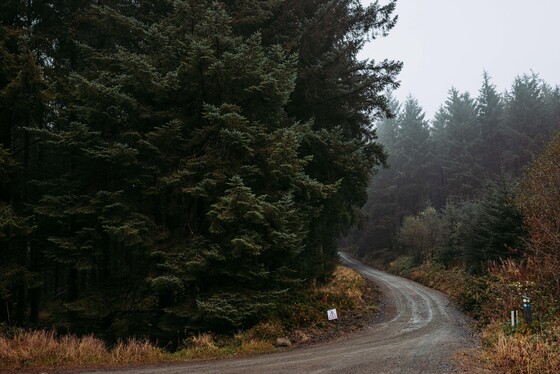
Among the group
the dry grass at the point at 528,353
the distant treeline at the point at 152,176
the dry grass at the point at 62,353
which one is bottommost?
the dry grass at the point at 528,353

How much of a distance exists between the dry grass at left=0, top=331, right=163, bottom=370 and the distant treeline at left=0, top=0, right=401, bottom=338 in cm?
167

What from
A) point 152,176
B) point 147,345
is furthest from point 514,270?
point 152,176

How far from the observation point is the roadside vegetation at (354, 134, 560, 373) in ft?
25.5

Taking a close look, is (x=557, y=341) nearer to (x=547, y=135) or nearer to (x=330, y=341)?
(x=330, y=341)

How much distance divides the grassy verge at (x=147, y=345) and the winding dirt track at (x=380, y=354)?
80cm

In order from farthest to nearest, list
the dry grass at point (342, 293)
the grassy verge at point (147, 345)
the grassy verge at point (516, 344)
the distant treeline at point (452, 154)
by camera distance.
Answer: the distant treeline at point (452, 154) < the dry grass at point (342, 293) < the grassy verge at point (147, 345) < the grassy verge at point (516, 344)

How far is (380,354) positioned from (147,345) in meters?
5.87

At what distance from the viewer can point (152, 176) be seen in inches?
489

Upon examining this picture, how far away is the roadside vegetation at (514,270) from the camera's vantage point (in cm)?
777

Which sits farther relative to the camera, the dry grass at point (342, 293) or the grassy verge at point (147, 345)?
the dry grass at point (342, 293)

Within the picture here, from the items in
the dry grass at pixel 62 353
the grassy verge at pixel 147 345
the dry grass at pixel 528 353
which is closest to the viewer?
the dry grass at pixel 528 353

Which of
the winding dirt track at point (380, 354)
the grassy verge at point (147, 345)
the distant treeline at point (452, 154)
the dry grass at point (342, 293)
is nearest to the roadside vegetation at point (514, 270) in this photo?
the winding dirt track at point (380, 354)

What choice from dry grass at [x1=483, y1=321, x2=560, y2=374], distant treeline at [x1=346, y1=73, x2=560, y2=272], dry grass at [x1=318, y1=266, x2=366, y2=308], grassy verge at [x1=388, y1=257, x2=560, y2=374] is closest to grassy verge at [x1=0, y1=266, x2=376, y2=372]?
dry grass at [x1=318, y1=266, x2=366, y2=308]

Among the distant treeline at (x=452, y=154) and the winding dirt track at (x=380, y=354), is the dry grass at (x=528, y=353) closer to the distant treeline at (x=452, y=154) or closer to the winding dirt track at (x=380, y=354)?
the winding dirt track at (x=380, y=354)
